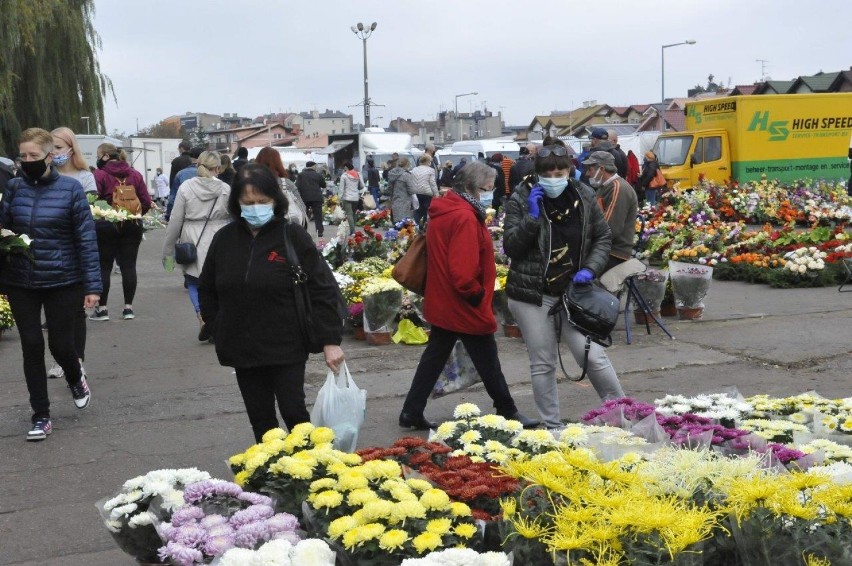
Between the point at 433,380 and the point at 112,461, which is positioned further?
the point at 433,380

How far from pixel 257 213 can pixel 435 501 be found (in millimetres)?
1992

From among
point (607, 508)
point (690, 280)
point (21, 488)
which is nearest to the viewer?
point (607, 508)

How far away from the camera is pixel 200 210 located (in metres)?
9.45

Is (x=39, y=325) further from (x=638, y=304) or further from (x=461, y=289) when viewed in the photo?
(x=638, y=304)

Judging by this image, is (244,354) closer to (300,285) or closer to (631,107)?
(300,285)

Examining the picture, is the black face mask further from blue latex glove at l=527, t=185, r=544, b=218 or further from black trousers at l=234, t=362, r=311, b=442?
blue latex glove at l=527, t=185, r=544, b=218

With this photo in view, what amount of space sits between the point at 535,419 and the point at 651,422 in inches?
98.7

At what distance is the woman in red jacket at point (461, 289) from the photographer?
21.1 ft

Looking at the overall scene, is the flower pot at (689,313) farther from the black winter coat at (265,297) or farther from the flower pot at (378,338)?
the black winter coat at (265,297)

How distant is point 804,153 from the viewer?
82.7 ft

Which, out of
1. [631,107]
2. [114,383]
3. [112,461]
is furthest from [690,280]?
[631,107]

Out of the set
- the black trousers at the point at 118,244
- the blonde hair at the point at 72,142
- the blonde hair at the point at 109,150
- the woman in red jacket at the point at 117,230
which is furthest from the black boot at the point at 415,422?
the blonde hair at the point at 109,150

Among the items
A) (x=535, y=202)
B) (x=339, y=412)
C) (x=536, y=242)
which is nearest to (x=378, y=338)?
(x=536, y=242)

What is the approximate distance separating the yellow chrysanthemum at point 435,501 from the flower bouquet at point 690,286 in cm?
756
